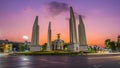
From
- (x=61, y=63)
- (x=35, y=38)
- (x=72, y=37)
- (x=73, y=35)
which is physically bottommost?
(x=61, y=63)

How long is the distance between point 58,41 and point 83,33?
107 feet

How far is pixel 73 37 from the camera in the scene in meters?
76.1

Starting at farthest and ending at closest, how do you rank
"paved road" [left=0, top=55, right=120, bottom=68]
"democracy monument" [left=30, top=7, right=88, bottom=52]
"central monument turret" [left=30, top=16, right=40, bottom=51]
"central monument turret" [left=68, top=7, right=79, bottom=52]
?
"central monument turret" [left=30, top=16, right=40, bottom=51], "democracy monument" [left=30, top=7, right=88, bottom=52], "central monument turret" [left=68, top=7, right=79, bottom=52], "paved road" [left=0, top=55, right=120, bottom=68]

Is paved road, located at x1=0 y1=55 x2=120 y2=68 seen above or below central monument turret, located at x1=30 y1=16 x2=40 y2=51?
below

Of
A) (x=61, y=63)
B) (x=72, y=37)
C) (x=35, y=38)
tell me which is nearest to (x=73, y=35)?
(x=72, y=37)

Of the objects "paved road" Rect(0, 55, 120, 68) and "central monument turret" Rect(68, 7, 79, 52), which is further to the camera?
"central monument turret" Rect(68, 7, 79, 52)

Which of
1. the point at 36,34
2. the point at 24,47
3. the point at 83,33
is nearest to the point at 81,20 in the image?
the point at 83,33

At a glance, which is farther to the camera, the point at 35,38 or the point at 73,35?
the point at 35,38

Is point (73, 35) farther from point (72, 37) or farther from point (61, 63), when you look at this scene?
point (61, 63)

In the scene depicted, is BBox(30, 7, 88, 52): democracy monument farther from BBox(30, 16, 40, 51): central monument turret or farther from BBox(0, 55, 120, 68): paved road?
BBox(0, 55, 120, 68): paved road

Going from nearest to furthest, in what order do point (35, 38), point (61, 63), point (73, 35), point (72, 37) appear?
point (61, 63) → point (73, 35) → point (72, 37) → point (35, 38)

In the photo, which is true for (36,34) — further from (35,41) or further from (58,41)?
(58,41)

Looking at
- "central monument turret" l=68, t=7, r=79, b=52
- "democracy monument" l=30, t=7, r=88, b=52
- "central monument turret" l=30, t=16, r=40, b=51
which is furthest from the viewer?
"central monument turret" l=30, t=16, r=40, b=51

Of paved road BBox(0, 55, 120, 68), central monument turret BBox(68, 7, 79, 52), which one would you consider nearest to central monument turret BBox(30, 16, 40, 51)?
central monument turret BBox(68, 7, 79, 52)
